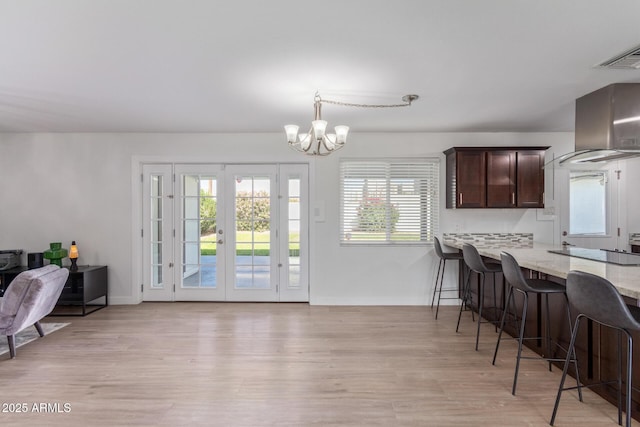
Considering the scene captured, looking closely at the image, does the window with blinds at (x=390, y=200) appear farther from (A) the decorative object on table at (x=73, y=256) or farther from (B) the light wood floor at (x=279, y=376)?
(A) the decorative object on table at (x=73, y=256)

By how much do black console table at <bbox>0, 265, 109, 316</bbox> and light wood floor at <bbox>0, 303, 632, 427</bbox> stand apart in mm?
315

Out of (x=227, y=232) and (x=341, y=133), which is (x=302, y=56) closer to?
(x=341, y=133)

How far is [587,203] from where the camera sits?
4.76 metres

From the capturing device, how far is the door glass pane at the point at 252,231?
488cm

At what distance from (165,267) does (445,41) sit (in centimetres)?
445

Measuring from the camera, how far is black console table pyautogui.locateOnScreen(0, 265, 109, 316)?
4.25 metres

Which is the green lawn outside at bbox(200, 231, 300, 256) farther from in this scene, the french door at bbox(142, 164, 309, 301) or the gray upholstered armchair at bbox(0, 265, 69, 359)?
the gray upholstered armchair at bbox(0, 265, 69, 359)

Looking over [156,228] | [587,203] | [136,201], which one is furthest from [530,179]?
[136,201]

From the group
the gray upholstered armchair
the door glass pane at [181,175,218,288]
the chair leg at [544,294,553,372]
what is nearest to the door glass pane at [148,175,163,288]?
the door glass pane at [181,175,218,288]

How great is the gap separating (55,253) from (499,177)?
5782 millimetres

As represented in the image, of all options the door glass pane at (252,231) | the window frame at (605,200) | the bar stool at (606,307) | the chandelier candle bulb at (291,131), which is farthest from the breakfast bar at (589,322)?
the door glass pane at (252,231)

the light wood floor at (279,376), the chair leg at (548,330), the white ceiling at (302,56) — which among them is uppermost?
the white ceiling at (302,56)

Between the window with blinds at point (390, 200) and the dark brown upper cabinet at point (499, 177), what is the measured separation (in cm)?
43

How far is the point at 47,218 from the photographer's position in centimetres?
477
